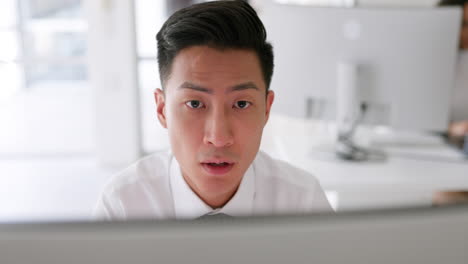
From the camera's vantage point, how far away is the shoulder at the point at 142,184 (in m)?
0.44

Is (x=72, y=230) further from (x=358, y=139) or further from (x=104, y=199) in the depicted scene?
(x=358, y=139)

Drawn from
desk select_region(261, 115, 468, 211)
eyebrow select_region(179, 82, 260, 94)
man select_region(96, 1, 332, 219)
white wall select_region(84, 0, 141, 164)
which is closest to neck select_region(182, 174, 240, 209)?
man select_region(96, 1, 332, 219)

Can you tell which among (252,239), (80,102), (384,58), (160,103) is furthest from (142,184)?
(80,102)

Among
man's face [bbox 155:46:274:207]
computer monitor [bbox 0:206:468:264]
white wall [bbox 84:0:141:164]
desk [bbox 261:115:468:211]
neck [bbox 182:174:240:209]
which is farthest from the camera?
white wall [bbox 84:0:141:164]

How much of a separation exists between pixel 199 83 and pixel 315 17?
2.41ft

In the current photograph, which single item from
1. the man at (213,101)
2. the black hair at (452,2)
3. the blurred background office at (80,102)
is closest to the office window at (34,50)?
the blurred background office at (80,102)

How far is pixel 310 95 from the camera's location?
1122 mm

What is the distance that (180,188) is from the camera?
0.43 metres

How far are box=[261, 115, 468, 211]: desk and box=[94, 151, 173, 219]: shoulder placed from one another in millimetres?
460

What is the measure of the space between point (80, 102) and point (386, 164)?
5.47 feet

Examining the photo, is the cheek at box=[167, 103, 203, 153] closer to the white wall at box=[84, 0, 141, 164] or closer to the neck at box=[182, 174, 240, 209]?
the neck at box=[182, 174, 240, 209]

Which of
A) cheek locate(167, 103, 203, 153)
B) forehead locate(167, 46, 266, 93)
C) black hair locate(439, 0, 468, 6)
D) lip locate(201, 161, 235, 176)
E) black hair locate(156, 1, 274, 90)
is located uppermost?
black hair locate(439, 0, 468, 6)

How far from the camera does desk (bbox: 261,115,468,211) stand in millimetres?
1013

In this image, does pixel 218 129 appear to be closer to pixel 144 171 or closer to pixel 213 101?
pixel 213 101
